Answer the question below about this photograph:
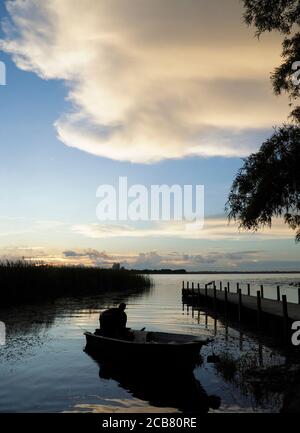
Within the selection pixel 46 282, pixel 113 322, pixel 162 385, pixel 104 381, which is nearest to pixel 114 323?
pixel 113 322

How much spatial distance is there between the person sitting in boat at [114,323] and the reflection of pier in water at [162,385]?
1.10 meters

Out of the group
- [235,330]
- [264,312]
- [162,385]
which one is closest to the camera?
[162,385]

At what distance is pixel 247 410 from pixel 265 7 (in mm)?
17008

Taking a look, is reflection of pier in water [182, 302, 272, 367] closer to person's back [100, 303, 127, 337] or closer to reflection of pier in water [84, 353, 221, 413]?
reflection of pier in water [84, 353, 221, 413]

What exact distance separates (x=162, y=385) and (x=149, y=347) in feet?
5.08

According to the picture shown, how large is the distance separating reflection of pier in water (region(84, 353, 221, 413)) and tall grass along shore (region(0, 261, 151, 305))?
60.3ft

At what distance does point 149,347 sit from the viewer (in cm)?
1423

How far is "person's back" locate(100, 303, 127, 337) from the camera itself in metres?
16.8

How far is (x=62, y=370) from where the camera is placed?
1459 cm

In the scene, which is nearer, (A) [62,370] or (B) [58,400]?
(B) [58,400]

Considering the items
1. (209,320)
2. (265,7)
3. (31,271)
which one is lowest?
(209,320)

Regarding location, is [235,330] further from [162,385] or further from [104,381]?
[104,381]
